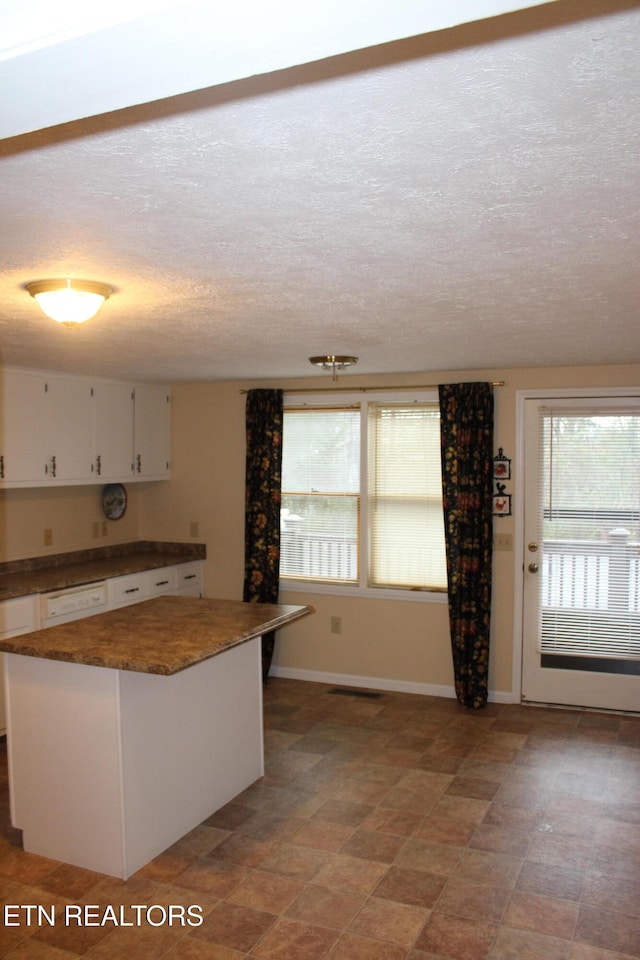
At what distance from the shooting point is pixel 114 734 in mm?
3100

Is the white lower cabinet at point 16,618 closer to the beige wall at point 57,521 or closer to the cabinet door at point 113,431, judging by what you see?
the beige wall at point 57,521

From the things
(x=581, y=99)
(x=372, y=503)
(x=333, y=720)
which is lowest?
(x=333, y=720)

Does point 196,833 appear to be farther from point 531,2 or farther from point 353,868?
point 531,2

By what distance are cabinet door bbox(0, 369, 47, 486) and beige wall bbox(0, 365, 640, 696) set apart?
1.36ft

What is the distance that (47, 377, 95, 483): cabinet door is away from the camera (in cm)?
516

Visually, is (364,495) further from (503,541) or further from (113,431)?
(113,431)

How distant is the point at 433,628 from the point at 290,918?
280 cm

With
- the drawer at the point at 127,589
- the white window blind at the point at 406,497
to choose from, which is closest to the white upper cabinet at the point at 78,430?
the drawer at the point at 127,589

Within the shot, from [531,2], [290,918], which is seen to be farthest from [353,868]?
[531,2]

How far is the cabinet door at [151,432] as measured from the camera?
5984mm

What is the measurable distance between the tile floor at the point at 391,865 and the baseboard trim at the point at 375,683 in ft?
2.32

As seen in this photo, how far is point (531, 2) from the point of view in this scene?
2.46 feet

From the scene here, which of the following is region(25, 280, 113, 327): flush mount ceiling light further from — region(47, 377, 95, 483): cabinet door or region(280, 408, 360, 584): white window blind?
region(280, 408, 360, 584): white window blind

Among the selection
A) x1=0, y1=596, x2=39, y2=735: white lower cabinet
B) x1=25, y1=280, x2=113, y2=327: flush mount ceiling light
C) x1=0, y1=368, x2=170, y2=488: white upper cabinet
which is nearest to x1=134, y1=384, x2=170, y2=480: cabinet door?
x1=0, y1=368, x2=170, y2=488: white upper cabinet
